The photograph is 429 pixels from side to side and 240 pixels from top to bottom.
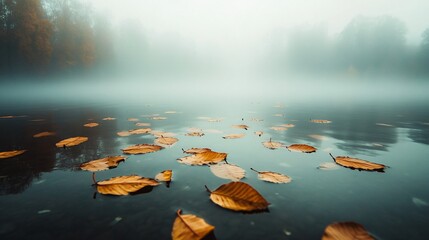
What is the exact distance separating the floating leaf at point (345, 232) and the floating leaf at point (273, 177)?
0.64 m

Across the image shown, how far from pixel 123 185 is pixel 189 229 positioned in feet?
2.31

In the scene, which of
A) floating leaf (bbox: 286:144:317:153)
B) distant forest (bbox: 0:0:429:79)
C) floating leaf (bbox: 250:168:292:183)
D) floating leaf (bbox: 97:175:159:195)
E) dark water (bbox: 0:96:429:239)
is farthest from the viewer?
distant forest (bbox: 0:0:429:79)

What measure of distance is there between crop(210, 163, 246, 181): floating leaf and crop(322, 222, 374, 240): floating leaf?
2.49 feet

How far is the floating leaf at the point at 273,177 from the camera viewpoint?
1661 millimetres

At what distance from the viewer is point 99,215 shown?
119 cm

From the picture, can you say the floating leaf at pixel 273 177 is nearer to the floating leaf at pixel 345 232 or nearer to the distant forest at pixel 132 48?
the floating leaf at pixel 345 232

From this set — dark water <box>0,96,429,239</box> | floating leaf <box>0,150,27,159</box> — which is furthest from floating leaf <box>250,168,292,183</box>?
floating leaf <box>0,150,27,159</box>

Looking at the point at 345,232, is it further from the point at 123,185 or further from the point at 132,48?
the point at 132,48

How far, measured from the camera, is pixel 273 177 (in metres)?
1.71

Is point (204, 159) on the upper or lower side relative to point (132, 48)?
lower

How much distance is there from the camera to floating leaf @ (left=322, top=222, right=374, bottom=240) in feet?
3.15

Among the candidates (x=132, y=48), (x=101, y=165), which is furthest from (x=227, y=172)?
(x=132, y=48)

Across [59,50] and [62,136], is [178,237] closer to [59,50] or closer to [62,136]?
[62,136]

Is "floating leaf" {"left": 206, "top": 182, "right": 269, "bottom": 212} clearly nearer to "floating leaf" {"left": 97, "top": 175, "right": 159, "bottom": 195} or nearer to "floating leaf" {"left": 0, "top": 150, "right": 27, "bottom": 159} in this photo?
"floating leaf" {"left": 97, "top": 175, "right": 159, "bottom": 195}
